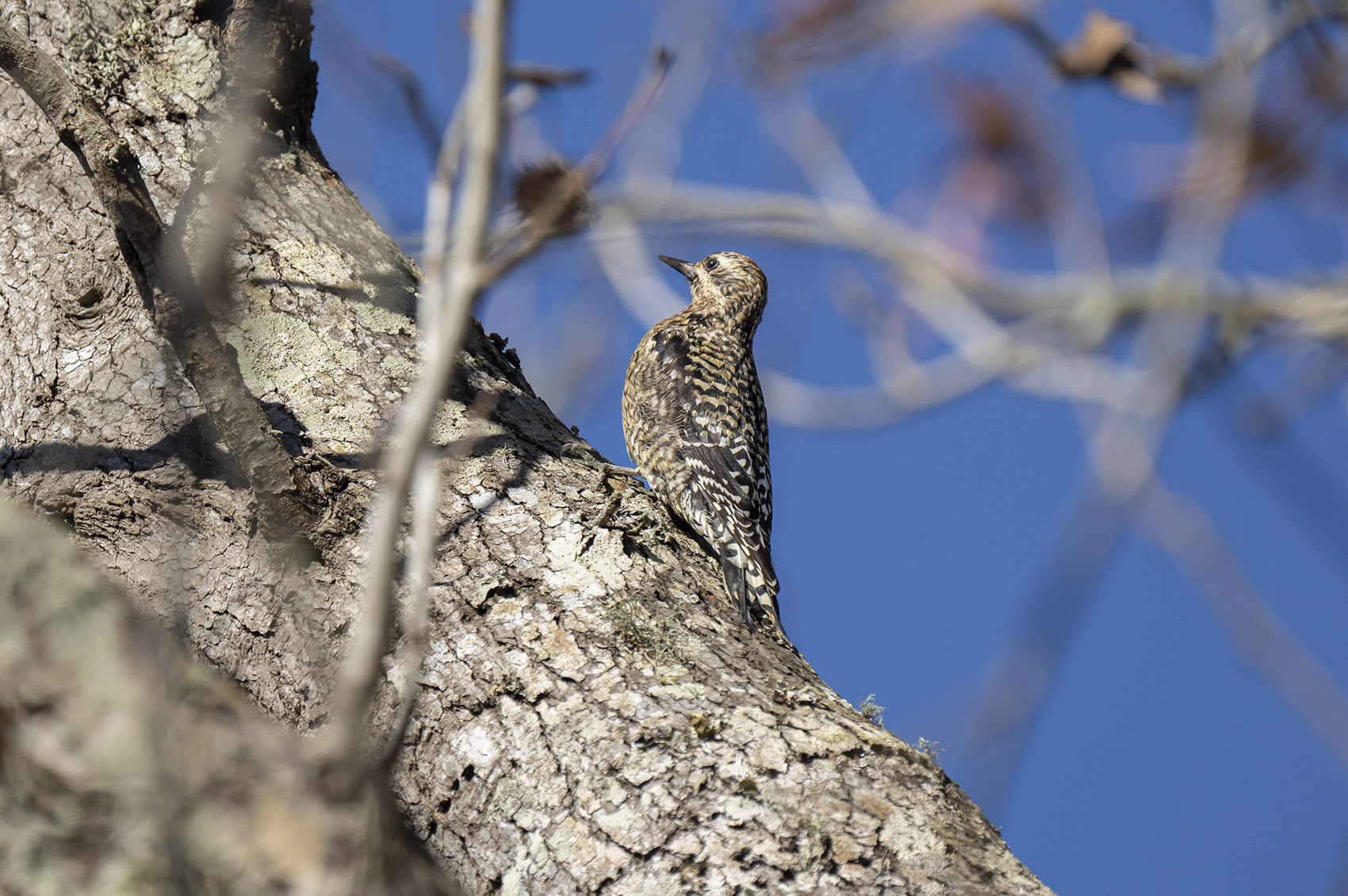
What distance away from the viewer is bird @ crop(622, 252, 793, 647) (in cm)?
409

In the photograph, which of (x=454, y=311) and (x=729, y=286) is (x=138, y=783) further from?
(x=729, y=286)

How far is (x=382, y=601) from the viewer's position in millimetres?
968

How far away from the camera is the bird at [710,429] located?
161 inches

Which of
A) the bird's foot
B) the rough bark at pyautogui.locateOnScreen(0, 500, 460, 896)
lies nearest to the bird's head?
the bird's foot

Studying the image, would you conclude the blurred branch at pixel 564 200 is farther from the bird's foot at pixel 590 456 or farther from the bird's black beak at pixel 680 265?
the bird's black beak at pixel 680 265

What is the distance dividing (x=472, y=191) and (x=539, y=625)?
1.60m

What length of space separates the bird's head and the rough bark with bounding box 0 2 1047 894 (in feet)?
9.10

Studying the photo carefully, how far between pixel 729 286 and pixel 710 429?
5.65 ft

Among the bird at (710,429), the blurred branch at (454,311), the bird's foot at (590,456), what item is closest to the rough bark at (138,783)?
the blurred branch at (454,311)

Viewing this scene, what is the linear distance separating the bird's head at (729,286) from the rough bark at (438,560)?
2.77 metres

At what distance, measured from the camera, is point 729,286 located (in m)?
6.39

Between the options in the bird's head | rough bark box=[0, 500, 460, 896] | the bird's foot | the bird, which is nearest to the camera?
rough bark box=[0, 500, 460, 896]


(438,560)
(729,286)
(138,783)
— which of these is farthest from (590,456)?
(729,286)

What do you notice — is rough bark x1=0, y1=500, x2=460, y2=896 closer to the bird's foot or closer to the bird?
the bird's foot
